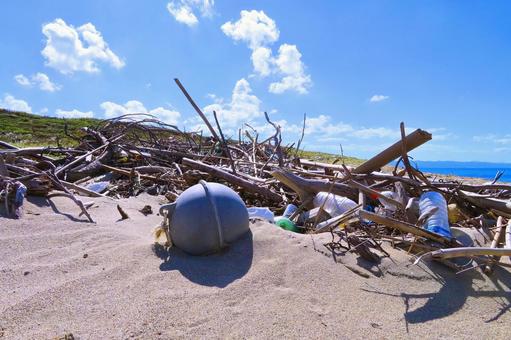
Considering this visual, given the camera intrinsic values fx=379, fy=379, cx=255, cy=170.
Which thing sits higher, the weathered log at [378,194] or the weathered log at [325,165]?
the weathered log at [325,165]

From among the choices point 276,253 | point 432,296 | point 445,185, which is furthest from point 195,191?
point 445,185

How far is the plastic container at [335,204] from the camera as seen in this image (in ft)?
12.1

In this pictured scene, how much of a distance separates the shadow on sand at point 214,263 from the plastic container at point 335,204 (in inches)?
47.1

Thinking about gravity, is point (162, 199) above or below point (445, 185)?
below

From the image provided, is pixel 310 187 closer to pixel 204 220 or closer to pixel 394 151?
pixel 394 151

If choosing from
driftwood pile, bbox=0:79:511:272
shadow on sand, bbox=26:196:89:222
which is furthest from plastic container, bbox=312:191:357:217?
shadow on sand, bbox=26:196:89:222

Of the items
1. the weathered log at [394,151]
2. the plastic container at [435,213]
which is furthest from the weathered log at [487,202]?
the weathered log at [394,151]

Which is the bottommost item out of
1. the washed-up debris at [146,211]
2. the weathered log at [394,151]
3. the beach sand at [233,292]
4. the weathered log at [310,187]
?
the beach sand at [233,292]

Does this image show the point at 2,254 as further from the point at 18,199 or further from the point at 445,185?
the point at 445,185

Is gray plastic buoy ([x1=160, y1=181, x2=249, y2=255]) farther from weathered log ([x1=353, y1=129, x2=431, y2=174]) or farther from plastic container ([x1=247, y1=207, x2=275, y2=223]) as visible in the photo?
weathered log ([x1=353, y1=129, x2=431, y2=174])

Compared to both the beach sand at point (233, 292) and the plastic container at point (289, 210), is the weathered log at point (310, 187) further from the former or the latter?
the beach sand at point (233, 292)

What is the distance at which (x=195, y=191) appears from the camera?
2727 millimetres

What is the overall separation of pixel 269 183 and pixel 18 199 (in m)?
2.59

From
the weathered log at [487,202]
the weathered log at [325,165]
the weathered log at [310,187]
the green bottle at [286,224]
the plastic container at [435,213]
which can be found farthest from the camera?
the weathered log at [325,165]
